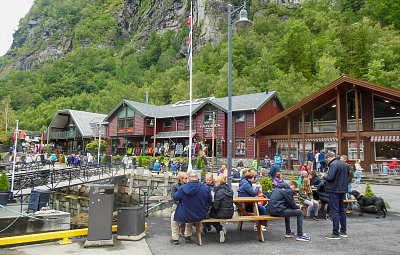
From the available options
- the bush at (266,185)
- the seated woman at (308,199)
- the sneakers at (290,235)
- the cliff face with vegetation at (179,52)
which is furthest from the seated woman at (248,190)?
the cliff face with vegetation at (179,52)

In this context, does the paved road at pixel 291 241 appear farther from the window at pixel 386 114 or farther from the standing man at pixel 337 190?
the window at pixel 386 114

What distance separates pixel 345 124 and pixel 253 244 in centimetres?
2304

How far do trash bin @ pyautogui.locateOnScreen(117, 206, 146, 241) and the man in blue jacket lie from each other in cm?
80

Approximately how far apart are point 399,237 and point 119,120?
41.0 m

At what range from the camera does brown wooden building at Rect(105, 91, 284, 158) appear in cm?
3569

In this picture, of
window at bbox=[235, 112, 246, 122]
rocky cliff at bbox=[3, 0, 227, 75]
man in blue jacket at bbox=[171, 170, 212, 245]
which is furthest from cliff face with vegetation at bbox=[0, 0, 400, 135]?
man in blue jacket at bbox=[171, 170, 212, 245]

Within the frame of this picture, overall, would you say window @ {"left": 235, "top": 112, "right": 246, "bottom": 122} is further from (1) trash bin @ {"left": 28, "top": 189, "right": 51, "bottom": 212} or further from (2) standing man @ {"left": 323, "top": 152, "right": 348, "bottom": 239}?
(2) standing man @ {"left": 323, "top": 152, "right": 348, "bottom": 239}

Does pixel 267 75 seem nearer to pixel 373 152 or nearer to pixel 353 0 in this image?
pixel 373 152

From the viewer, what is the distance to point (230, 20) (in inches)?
465

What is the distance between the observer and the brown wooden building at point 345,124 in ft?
82.9

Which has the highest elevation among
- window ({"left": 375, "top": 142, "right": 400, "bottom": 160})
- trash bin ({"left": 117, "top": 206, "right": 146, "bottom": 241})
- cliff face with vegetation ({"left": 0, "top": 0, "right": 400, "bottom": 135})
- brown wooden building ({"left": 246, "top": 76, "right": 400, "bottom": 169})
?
cliff face with vegetation ({"left": 0, "top": 0, "right": 400, "bottom": 135})

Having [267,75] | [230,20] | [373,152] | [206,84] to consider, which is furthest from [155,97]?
[230,20]

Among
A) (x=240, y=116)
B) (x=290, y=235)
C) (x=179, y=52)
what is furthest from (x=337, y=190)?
(x=179, y=52)

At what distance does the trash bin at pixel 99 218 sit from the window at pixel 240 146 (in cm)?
2926
